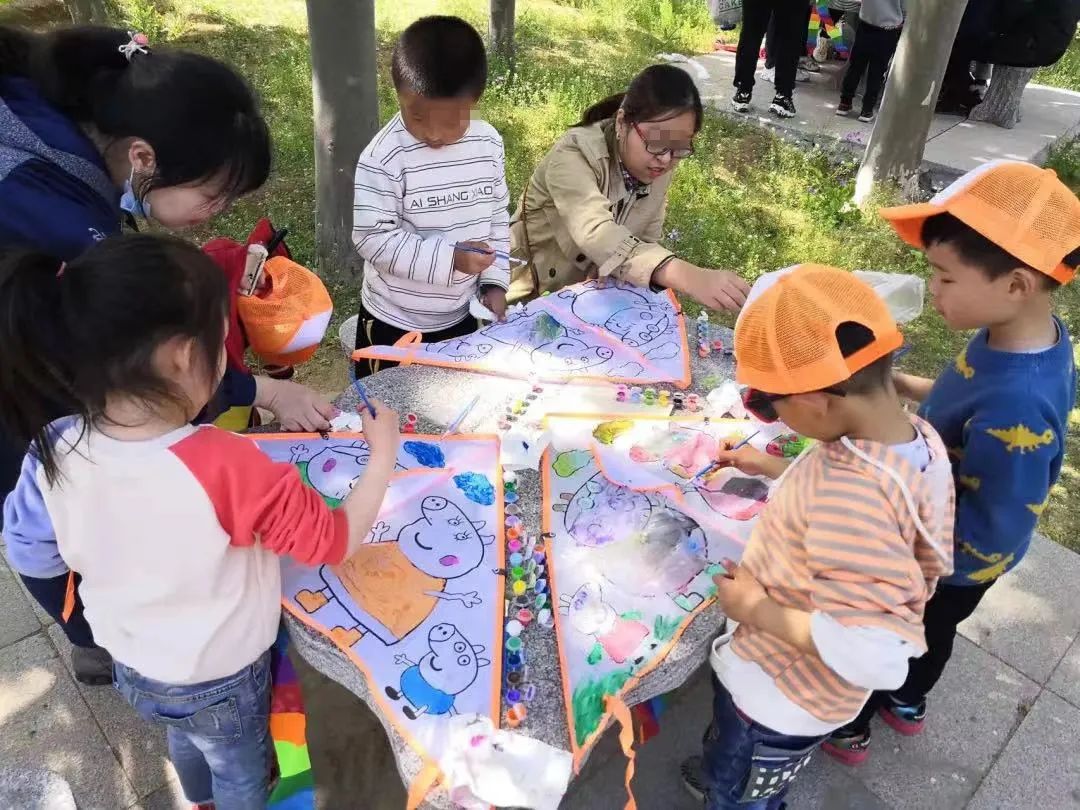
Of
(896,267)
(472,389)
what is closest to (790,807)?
(472,389)

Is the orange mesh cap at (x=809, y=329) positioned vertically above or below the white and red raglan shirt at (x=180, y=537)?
above

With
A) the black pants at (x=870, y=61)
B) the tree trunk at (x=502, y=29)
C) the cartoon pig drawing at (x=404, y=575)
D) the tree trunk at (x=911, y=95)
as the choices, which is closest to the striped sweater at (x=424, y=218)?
the cartoon pig drawing at (x=404, y=575)

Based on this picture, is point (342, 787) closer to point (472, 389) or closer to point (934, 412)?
point (472, 389)

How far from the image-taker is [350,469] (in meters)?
1.84

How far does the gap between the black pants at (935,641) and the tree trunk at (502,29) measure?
6.22m

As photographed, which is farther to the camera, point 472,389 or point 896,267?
point 896,267

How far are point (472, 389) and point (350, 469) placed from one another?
0.45m

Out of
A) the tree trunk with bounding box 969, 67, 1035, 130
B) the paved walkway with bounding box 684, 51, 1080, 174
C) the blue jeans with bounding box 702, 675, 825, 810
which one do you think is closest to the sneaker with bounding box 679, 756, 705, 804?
the blue jeans with bounding box 702, 675, 825, 810

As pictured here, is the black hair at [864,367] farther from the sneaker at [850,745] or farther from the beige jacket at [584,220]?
the sneaker at [850,745]

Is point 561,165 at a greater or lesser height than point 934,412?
greater

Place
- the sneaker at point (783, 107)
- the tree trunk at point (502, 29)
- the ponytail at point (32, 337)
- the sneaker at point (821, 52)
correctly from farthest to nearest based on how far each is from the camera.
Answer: the sneaker at point (821, 52) < the tree trunk at point (502, 29) < the sneaker at point (783, 107) < the ponytail at point (32, 337)

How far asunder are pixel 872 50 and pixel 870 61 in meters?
0.13

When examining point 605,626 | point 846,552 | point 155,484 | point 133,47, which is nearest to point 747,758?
point 605,626

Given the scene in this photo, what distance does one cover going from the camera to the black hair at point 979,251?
1.55 metres
